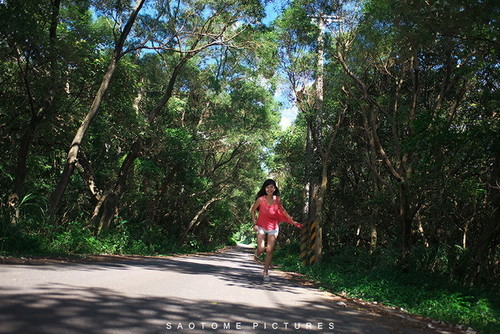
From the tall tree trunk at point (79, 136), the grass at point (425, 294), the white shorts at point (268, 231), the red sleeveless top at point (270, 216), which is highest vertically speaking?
the tall tree trunk at point (79, 136)

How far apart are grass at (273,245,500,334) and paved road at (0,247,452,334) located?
42.5 inches

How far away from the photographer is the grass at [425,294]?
5.30 metres

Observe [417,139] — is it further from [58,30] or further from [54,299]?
[58,30]

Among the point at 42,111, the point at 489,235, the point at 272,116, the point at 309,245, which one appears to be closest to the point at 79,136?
the point at 42,111

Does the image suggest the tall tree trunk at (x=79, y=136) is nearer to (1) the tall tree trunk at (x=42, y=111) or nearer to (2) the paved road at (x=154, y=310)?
(1) the tall tree trunk at (x=42, y=111)

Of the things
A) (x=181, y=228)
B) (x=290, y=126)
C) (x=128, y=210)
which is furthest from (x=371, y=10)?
(x=181, y=228)

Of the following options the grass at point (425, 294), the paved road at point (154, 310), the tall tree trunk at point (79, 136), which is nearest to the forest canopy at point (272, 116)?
the tall tree trunk at point (79, 136)

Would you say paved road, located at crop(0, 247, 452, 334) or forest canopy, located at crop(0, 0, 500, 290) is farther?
forest canopy, located at crop(0, 0, 500, 290)

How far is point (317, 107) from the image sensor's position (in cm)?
1469

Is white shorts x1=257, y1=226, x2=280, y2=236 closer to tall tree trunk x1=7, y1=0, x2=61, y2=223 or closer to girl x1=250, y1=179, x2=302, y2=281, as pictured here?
girl x1=250, y1=179, x2=302, y2=281

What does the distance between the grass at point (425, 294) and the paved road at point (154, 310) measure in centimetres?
108

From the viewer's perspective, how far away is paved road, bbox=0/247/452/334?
9.53 ft

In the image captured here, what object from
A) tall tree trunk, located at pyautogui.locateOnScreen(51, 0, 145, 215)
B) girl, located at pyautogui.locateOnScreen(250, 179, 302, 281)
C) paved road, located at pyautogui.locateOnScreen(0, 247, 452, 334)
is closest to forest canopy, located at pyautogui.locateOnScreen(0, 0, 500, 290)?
tall tree trunk, located at pyautogui.locateOnScreen(51, 0, 145, 215)

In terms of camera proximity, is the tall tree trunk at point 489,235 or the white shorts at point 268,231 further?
the tall tree trunk at point 489,235
